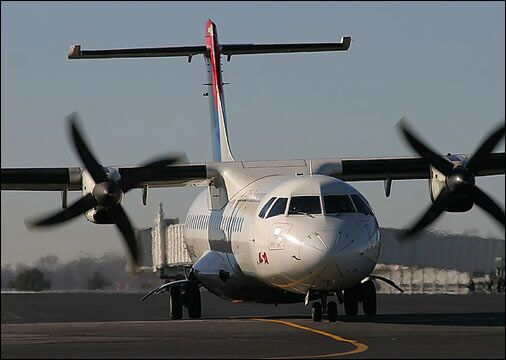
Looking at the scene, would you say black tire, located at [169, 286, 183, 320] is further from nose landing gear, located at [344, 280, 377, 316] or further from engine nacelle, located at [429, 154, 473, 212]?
engine nacelle, located at [429, 154, 473, 212]

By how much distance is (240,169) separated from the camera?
28.7 meters

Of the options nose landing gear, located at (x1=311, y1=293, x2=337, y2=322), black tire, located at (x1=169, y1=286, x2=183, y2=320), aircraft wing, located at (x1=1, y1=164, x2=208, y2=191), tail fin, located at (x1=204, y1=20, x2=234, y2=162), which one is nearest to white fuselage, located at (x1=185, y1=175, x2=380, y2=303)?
nose landing gear, located at (x1=311, y1=293, x2=337, y2=322)

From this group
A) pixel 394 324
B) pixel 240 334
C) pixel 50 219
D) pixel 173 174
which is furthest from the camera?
pixel 173 174

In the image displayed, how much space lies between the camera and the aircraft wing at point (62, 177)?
2736 cm

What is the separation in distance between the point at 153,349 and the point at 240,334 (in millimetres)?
3361

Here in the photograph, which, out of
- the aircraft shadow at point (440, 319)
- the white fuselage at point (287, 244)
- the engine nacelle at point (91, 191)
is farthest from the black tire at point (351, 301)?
the engine nacelle at point (91, 191)

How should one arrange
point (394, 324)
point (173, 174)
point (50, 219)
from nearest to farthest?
point (394, 324) < point (50, 219) < point (173, 174)

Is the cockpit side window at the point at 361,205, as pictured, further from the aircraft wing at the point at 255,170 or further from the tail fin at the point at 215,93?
the tail fin at the point at 215,93

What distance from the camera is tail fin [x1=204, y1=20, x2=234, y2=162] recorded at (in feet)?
110

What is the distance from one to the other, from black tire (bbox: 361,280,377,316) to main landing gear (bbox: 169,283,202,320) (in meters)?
4.23

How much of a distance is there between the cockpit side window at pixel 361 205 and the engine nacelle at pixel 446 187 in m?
2.37

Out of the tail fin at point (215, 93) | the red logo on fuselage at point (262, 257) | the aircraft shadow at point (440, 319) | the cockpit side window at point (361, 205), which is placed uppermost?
the tail fin at point (215, 93)

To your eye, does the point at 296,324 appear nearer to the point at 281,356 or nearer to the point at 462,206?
the point at 462,206

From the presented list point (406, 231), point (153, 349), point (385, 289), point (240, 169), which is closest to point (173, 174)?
point (240, 169)
